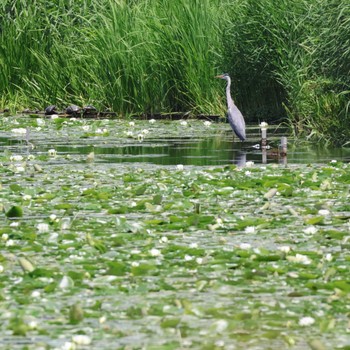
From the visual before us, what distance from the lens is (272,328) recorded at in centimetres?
489

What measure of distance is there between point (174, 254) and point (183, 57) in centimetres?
1146

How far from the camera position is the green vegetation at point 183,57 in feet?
46.9

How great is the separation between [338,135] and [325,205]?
20.5ft

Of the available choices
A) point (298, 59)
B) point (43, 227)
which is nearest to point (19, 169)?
point (43, 227)

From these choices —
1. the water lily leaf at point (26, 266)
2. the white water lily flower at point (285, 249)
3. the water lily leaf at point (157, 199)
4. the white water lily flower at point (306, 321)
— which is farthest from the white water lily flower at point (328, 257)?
the water lily leaf at point (157, 199)

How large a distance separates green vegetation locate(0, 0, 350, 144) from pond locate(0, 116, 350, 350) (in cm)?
265

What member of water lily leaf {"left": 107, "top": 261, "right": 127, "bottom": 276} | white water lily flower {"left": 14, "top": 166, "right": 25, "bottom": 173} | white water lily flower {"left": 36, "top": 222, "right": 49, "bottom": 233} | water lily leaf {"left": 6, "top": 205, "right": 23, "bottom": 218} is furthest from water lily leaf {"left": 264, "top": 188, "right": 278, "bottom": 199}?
white water lily flower {"left": 14, "top": 166, "right": 25, "bottom": 173}

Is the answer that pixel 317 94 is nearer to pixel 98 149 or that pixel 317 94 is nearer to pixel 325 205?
pixel 98 149

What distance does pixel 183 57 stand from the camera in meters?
17.7

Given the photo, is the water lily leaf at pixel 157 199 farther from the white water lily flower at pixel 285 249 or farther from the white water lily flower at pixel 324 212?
the white water lily flower at pixel 285 249

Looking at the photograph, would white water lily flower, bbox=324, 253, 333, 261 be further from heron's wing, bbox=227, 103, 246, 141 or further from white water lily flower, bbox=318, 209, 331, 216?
heron's wing, bbox=227, 103, 246, 141

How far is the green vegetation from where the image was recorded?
46.9 ft

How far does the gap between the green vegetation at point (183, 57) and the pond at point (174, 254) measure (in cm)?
265

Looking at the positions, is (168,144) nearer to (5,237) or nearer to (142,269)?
(5,237)
